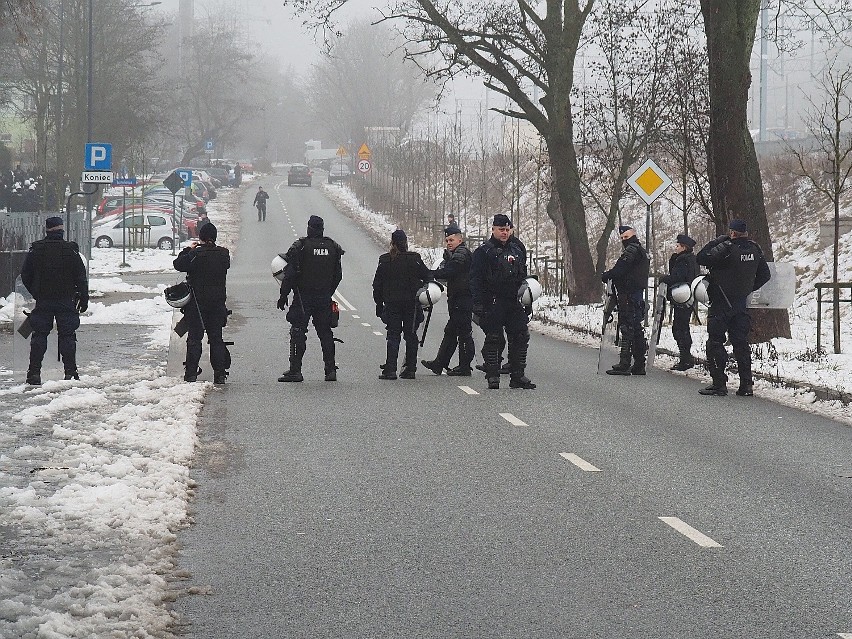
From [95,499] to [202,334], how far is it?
709 cm

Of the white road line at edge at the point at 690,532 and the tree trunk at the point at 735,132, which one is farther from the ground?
the tree trunk at the point at 735,132

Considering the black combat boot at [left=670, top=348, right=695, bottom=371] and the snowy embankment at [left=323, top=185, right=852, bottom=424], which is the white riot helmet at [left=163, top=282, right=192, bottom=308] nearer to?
the snowy embankment at [left=323, top=185, right=852, bottom=424]

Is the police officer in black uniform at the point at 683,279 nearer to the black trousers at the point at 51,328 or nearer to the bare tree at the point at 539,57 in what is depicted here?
the black trousers at the point at 51,328

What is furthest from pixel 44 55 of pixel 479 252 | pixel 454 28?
pixel 479 252

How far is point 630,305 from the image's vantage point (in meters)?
16.7

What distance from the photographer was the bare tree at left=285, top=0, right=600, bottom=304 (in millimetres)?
28562

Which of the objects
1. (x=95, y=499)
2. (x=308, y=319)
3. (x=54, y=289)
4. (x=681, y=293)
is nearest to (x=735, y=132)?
(x=681, y=293)

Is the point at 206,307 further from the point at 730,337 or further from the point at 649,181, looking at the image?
the point at 649,181

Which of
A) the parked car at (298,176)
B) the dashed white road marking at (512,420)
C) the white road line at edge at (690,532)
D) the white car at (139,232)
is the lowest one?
the dashed white road marking at (512,420)

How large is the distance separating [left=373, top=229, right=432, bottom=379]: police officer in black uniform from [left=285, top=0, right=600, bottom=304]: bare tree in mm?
13267

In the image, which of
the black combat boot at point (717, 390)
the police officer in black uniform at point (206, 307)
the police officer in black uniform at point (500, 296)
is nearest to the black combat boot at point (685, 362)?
the black combat boot at point (717, 390)

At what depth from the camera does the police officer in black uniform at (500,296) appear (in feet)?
48.0

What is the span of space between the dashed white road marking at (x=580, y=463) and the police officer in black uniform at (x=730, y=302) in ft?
15.4

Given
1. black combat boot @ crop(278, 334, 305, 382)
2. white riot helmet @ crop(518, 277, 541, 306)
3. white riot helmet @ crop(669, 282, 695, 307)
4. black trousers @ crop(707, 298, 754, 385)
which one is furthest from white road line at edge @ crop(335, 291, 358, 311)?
black trousers @ crop(707, 298, 754, 385)
